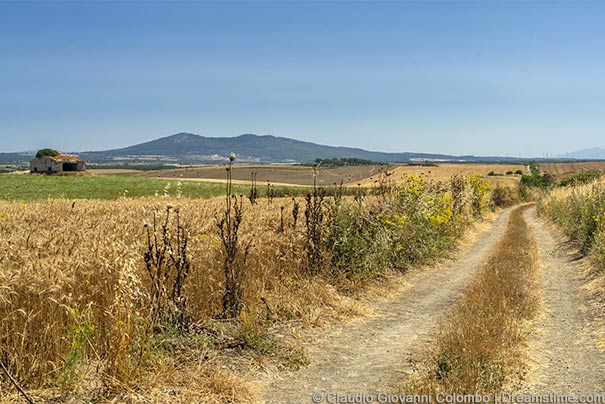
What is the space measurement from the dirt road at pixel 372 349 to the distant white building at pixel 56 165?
100m

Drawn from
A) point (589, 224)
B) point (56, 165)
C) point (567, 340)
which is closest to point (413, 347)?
point (567, 340)

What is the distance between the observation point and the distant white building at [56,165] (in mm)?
100375

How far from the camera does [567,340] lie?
8.16 meters

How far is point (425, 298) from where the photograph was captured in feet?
36.8

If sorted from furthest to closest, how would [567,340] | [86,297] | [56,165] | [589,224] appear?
[56,165] → [589,224] → [567,340] → [86,297]

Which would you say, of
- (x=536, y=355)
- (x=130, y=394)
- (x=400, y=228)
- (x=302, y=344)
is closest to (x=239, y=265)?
(x=302, y=344)

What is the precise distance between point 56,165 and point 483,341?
350 feet

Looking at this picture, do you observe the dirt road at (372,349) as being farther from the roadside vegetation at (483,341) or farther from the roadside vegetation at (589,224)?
the roadside vegetation at (589,224)

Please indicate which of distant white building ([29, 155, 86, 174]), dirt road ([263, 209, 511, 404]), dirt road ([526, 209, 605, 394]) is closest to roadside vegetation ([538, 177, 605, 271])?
dirt road ([526, 209, 605, 394])

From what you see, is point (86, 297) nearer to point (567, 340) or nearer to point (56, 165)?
point (567, 340)

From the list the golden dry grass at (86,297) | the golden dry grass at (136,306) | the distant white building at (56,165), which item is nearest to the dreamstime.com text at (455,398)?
the golden dry grass at (136,306)

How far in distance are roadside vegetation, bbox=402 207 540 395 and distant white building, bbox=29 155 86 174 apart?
101 metres

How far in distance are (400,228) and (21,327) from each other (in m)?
11.5

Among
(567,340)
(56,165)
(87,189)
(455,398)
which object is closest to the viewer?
(455,398)
